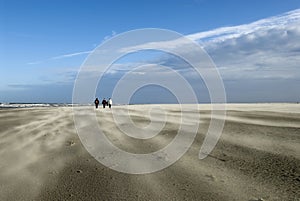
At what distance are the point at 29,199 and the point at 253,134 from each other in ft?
35.2

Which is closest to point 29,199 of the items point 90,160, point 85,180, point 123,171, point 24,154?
point 85,180

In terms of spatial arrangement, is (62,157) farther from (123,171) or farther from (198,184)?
(198,184)

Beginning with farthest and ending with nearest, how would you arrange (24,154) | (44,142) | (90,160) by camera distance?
(44,142)
(24,154)
(90,160)

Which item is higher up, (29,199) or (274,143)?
(274,143)

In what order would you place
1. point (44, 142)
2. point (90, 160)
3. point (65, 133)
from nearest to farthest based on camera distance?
point (90, 160), point (44, 142), point (65, 133)

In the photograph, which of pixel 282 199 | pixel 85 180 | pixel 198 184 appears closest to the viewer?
pixel 282 199

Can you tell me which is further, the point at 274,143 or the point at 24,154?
the point at 274,143

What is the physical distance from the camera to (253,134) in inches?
564

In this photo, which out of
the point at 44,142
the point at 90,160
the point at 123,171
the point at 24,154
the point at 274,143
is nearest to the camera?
the point at 123,171

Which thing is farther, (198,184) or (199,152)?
(199,152)

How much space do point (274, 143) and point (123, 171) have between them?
651cm

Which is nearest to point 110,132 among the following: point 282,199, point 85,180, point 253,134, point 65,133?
point 65,133

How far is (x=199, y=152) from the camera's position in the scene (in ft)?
35.2

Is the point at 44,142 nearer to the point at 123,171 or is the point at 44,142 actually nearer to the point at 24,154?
the point at 24,154
